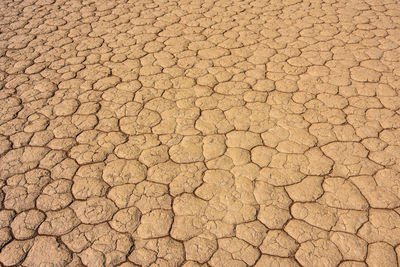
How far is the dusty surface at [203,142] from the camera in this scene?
1.81m

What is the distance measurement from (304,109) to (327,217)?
3.28ft

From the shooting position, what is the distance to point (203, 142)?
2.42 meters

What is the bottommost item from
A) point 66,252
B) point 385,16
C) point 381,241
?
point 385,16

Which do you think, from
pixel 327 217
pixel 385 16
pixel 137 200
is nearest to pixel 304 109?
pixel 327 217

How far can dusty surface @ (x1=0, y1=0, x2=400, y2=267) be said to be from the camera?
181 centimetres

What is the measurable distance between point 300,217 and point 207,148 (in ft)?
2.46

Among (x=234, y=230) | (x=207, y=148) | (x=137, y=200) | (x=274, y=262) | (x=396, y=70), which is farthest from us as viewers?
(x=396, y=70)

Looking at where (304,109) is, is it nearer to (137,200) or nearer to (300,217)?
(300,217)

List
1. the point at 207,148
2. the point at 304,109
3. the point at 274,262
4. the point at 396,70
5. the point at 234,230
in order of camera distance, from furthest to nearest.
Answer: the point at 396,70 < the point at 304,109 < the point at 207,148 < the point at 234,230 < the point at 274,262

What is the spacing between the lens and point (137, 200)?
6.66 ft

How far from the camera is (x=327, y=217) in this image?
190 centimetres

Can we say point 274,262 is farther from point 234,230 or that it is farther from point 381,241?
point 381,241

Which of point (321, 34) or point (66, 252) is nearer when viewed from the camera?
point (66, 252)

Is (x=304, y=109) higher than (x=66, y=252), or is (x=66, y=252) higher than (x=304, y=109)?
(x=66, y=252)
